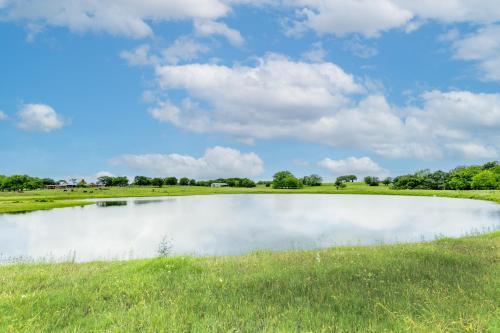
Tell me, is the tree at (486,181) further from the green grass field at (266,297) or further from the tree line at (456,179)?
the green grass field at (266,297)

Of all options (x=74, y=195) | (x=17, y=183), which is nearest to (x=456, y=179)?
(x=74, y=195)

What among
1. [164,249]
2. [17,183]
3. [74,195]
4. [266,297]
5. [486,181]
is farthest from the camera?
[17,183]

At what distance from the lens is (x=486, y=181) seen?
445 feet

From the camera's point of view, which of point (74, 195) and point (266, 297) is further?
point (74, 195)

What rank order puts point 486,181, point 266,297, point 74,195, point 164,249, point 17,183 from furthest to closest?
point 17,183, point 486,181, point 74,195, point 164,249, point 266,297

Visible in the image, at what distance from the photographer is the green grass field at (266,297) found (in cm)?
632

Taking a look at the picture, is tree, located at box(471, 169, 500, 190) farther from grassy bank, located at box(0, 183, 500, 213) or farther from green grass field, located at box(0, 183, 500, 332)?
green grass field, located at box(0, 183, 500, 332)

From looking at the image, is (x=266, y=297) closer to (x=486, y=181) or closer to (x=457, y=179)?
(x=486, y=181)

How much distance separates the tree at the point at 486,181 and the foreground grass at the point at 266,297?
5958 inches

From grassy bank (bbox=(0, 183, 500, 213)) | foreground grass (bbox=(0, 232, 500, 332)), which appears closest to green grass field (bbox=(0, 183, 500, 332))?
foreground grass (bbox=(0, 232, 500, 332))

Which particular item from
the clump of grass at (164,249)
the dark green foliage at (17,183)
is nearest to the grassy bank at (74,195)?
the dark green foliage at (17,183)

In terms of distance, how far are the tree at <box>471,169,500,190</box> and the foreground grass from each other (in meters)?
151

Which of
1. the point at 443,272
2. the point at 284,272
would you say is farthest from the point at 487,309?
the point at 284,272

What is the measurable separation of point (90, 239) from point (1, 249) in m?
6.58
